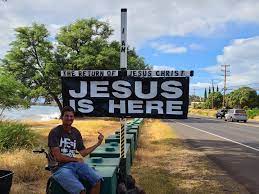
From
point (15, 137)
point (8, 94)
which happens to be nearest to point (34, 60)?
point (8, 94)

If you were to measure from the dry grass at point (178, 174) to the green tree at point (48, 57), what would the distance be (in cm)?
3371

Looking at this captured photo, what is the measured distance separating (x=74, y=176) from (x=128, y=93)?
2502 millimetres

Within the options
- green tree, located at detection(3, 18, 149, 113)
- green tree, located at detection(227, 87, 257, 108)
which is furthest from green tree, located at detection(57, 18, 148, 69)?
green tree, located at detection(227, 87, 257, 108)

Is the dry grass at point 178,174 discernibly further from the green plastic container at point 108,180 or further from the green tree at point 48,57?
the green tree at point 48,57

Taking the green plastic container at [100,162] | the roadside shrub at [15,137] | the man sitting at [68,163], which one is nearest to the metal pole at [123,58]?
the green plastic container at [100,162]

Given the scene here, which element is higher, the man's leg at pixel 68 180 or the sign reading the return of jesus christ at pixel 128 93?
the sign reading the return of jesus christ at pixel 128 93

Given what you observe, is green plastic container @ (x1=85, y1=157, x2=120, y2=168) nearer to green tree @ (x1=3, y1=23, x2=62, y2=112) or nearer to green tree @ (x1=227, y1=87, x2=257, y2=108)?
green tree @ (x1=3, y1=23, x2=62, y2=112)

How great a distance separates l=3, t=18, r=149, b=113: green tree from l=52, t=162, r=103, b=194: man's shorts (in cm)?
4206

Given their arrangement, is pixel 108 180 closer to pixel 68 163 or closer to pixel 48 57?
pixel 68 163

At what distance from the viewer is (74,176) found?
588cm

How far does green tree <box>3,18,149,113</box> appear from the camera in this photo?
48625 millimetres

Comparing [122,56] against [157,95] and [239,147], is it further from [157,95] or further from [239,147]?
[239,147]

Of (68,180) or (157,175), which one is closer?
(68,180)

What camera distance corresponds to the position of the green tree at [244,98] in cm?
11644
